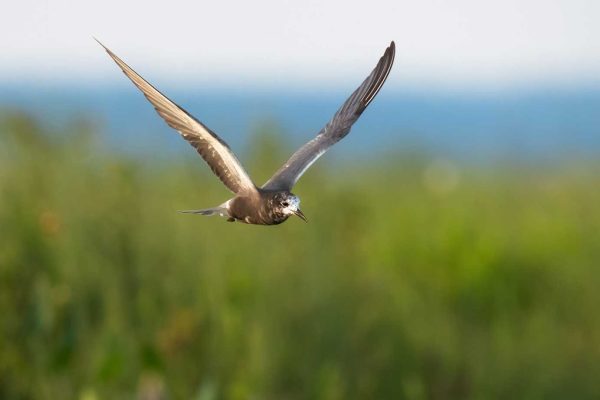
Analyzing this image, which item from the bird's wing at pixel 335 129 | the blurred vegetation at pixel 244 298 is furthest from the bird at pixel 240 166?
the blurred vegetation at pixel 244 298

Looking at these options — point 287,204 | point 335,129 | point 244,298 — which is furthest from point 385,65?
point 244,298

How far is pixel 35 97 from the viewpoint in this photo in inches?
292

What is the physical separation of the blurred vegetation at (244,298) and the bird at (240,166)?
1.70 metres

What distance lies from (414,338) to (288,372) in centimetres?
79

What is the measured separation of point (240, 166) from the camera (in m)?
3.83

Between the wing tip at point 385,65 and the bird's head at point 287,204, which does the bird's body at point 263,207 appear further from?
the wing tip at point 385,65

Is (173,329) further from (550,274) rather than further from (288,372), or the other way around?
(550,274)

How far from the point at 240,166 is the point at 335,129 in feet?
2.23

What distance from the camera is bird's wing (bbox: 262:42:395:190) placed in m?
4.06

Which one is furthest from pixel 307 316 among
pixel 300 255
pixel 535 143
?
pixel 535 143

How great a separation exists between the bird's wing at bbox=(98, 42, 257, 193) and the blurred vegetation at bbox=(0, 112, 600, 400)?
67.6 inches

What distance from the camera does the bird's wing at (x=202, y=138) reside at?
Result: 3.79 meters

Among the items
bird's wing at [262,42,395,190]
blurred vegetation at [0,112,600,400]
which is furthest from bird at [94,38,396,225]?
blurred vegetation at [0,112,600,400]

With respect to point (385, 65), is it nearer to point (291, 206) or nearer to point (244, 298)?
point (291, 206)
